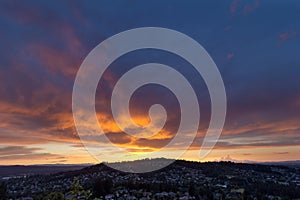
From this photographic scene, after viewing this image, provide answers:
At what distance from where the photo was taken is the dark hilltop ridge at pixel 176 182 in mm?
99406

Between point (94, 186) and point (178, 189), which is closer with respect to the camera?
point (94, 186)

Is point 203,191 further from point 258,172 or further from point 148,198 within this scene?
point 258,172

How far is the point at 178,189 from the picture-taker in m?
111

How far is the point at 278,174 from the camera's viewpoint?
178750 millimetres

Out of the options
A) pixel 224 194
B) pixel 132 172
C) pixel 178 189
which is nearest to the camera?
pixel 224 194

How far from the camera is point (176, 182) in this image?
129500mm

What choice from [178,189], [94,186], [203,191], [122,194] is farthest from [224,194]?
[94,186]

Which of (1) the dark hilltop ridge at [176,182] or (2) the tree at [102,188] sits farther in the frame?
(1) the dark hilltop ridge at [176,182]

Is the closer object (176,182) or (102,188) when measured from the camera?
(102,188)

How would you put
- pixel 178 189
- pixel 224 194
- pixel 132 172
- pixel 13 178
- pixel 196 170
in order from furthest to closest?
pixel 196 170 → pixel 132 172 → pixel 13 178 → pixel 178 189 → pixel 224 194

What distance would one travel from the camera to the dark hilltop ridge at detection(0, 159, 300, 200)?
99406 mm

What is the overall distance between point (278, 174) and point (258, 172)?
37.4 feet

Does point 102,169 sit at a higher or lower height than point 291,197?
higher

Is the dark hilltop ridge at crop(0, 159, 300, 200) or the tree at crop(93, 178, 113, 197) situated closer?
the tree at crop(93, 178, 113, 197)
